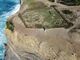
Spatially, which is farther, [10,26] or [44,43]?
[10,26]

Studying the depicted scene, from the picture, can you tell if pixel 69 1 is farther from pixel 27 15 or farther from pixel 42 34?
pixel 42 34

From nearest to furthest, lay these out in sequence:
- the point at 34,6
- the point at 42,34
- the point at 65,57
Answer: the point at 65,57, the point at 42,34, the point at 34,6

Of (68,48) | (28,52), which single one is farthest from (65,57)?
(28,52)

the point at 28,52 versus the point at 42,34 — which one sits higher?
the point at 42,34

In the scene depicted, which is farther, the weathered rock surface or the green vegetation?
the green vegetation

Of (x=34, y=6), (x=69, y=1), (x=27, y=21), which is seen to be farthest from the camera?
(x=69, y=1)

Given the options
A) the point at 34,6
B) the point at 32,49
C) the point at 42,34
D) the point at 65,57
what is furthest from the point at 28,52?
the point at 34,6

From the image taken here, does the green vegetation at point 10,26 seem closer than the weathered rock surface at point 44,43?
No

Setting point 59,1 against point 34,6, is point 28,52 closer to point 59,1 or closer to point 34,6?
point 34,6

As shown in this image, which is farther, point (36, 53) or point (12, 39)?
point (12, 39)
